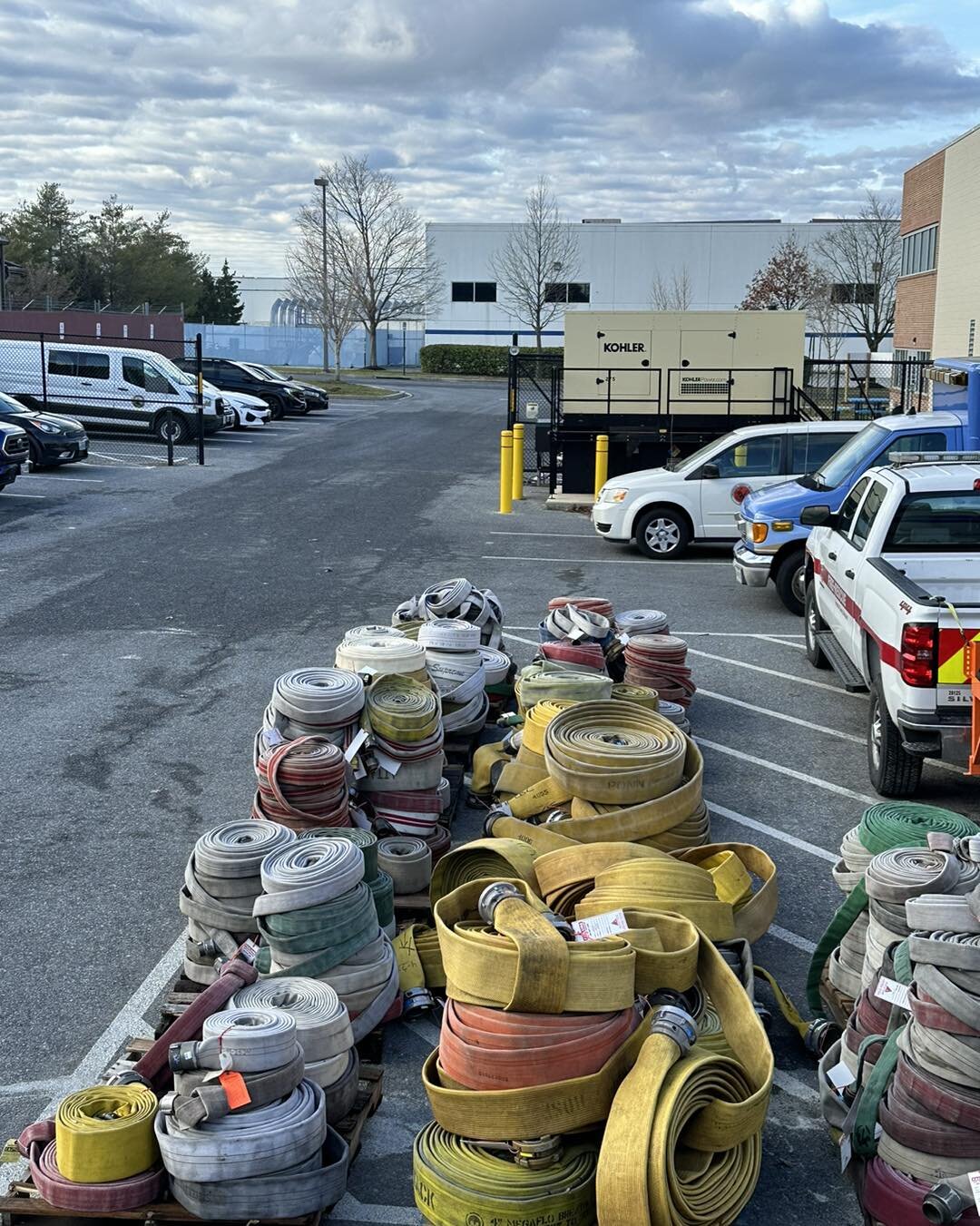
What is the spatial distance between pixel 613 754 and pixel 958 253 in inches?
1371

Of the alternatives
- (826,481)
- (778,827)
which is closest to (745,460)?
(826,481)

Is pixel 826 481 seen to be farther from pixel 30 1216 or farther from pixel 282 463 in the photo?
pixel 282 463

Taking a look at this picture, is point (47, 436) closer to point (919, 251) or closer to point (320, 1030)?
point (320, 1030)

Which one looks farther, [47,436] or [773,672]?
[47,436]

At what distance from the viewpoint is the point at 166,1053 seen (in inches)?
184

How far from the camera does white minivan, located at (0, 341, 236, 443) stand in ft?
102

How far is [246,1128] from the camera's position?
425 centimetres

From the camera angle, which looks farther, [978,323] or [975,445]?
[978,323]

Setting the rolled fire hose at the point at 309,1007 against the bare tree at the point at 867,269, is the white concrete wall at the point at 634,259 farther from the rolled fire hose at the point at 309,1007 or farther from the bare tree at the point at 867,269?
the rolled fire hose at the point at 309,1007

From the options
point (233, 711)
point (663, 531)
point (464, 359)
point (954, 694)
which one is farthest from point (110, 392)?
point (464, 359)

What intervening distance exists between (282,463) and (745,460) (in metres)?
13.9

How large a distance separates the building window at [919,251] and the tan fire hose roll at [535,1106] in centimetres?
4175

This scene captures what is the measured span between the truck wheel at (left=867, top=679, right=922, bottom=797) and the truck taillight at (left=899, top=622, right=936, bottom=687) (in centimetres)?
68

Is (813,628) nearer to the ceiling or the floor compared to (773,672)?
nearer to the ceiling
